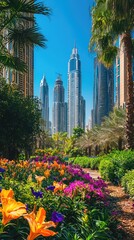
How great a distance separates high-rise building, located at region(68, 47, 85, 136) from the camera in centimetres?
13300

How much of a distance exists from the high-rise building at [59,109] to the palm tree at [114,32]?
11688 centimetres

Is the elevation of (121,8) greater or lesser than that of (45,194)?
greater

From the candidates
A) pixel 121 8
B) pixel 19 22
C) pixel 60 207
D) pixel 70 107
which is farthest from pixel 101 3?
pixel 70 107

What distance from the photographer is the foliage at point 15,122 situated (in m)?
14.1

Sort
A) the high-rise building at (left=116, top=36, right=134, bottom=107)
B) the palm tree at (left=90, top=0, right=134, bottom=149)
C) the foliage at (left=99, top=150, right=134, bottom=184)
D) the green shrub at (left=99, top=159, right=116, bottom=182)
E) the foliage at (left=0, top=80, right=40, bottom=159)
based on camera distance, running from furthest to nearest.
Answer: the high-rise building at (left=116, top=36, right=134, bottom=107)
the foliage at (left=0, top=80, right=40, bottom=159)
the palm tree at (left=90, top=0, right=134, bottom=149)
the green shrub at (left=99, top=159, right=116, bottom=182)
the foliage at (left=99, top=150, right=134, bottom=184)

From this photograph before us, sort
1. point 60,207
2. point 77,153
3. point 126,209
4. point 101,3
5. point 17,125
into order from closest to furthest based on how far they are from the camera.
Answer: point 60,207 < point 126,209 < point 101,3 < point 17,125 < point 77,153

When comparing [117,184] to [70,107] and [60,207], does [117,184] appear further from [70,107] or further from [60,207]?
[70,107]

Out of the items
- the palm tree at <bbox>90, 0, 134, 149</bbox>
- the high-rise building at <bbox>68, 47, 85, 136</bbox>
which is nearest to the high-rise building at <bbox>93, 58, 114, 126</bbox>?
the high-rise building at <bbox>68, 47, 85, 136</bbox>

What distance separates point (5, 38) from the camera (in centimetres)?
938

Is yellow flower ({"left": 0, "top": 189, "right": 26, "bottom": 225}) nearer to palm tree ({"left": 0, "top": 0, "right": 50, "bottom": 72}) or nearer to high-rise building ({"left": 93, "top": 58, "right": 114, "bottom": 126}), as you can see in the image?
palm tree ({"left": 0, "top": 0, "right": 50, "bottom": 72})

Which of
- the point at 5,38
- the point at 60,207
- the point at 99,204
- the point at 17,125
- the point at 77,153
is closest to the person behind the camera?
the point at 60,207

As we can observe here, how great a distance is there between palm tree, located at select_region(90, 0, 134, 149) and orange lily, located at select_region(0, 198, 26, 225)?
11225 mm

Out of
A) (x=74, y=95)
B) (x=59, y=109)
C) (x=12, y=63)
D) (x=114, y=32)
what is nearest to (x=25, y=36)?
(x=12, y=63)

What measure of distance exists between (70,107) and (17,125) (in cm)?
12846
